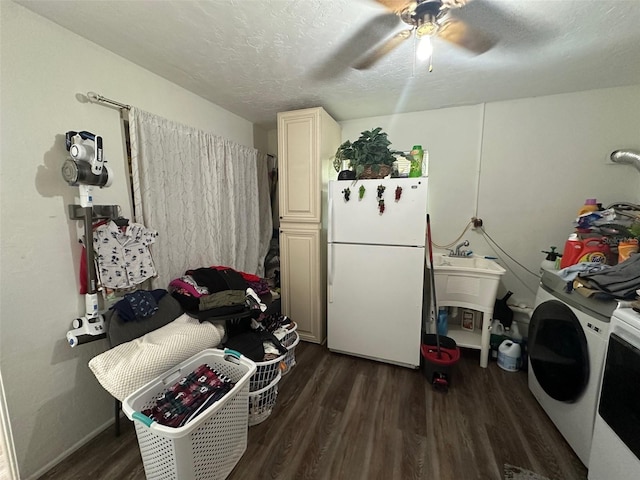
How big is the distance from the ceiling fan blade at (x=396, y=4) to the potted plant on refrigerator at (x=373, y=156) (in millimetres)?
882

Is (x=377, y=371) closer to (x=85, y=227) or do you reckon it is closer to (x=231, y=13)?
(x=85, y=227)

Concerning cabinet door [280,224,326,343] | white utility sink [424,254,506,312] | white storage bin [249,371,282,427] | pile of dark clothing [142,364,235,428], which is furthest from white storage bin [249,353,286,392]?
white utility sink [424,254,506,312]

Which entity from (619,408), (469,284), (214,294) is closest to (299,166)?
(214,294)

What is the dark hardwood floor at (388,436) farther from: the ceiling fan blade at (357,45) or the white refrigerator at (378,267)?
the ceiling fan blade at (357,45)

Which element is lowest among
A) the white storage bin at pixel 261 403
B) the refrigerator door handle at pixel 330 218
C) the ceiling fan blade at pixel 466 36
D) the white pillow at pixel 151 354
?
the white storage bin at pixel 261 403

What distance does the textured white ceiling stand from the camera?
1.16 m

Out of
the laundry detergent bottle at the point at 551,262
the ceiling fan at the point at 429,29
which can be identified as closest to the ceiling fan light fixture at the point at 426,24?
the ceiling fan at the point at 429,29

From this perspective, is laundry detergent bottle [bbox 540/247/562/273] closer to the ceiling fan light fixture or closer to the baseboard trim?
the ceiling fan light fixture

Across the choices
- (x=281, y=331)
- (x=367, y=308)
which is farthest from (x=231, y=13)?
(x=367, y=308)

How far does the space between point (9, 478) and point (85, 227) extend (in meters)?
1.23

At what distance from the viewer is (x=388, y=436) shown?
1458 millimetres

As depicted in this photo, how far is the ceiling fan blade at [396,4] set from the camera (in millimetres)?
1078

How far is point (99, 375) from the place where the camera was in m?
1.15

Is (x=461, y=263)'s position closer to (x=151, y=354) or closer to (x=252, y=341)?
(x=252, y=341)
